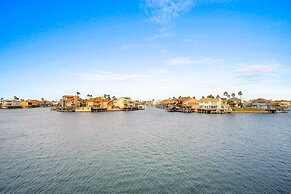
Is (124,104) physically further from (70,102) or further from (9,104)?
(9,104)

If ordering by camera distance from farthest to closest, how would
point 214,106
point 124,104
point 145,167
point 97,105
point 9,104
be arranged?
point 9,104
point 124,104
point 97,105
point 214,106
point 145,167

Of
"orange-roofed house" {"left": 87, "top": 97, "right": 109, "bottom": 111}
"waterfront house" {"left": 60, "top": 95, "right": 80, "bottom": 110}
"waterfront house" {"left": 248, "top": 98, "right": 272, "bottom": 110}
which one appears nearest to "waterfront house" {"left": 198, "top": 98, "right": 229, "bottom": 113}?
"waterfront house" {"left": 248, "top": 98, "right": 272, "bottom": 110}

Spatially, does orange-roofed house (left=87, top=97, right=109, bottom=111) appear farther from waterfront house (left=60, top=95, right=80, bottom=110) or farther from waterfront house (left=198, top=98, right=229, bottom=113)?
waterfront house (left=198, top=98, right=229, bottom=113)

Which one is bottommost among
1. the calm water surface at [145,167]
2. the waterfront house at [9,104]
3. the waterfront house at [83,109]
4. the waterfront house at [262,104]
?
the calm water surface at [145,167]

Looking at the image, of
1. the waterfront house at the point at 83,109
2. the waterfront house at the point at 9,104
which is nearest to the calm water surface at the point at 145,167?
the waterfront house at the point at 83,109

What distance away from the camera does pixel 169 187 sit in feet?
61.1

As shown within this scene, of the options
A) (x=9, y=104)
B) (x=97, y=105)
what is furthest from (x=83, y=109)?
(x=9, y=104)

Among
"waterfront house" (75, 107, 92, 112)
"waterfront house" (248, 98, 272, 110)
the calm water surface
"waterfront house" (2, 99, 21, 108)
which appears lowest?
the calm water surface

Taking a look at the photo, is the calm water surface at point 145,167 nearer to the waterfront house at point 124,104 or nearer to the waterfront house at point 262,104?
the waterfront house at point 262,104

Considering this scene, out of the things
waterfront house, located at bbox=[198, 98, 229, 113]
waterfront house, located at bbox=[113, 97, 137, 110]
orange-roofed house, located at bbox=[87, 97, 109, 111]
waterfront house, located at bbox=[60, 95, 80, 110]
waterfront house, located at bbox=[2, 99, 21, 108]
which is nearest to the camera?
waterfront house, located at bbox=[198, 98, 229, 113]

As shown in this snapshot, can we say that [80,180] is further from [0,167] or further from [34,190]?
[0,167]

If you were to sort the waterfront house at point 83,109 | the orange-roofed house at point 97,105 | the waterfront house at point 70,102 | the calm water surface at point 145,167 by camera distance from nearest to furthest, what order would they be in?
the calm water surface at point 145,167 → the waterfront house at point 83,109 → the orange-roofed house at point 97,105 → the waterfront house at point 70,102

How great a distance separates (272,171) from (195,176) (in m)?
9.07

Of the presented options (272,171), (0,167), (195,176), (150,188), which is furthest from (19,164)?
(272,171)
